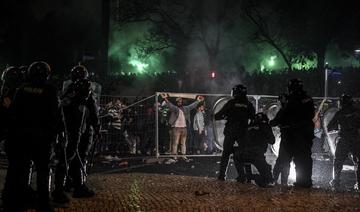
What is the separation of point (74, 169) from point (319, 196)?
412 centimetres

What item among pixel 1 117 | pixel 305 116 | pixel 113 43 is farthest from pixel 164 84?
pixel 1 117

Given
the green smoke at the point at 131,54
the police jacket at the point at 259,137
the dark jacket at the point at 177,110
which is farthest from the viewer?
the green smoke at the point at 131,54

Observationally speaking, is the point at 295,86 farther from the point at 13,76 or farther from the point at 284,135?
the point at 13,76

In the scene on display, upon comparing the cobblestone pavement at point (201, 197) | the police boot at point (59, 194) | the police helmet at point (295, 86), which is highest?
the police helmet at point (295, 86)

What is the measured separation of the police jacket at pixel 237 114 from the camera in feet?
31.0

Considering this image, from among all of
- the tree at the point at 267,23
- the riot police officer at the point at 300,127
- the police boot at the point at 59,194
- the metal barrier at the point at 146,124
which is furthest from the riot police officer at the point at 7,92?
the tree at the point at 267,23

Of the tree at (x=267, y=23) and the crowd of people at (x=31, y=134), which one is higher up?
the tree at (x=267, y=23)

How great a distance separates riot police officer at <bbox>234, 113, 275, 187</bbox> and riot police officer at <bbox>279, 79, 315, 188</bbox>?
54 cm

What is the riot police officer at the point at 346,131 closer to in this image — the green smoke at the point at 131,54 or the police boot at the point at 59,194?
the police boot at the point at 59,194

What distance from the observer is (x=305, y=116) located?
900 cm

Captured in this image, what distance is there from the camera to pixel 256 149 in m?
9.24

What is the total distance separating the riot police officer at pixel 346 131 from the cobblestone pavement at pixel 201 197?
203 cm

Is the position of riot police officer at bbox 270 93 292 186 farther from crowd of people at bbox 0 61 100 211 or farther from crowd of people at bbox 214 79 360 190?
crowd of people at bbox 0 61 100 211

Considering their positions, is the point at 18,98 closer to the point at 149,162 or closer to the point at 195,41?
the point at 149,162
